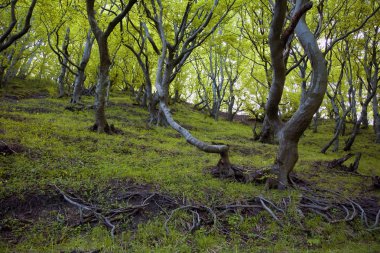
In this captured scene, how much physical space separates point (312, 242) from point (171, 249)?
2.14 m

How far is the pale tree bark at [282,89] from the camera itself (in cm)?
536

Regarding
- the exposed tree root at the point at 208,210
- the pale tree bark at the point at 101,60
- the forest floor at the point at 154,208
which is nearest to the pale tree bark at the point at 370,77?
the forest floor at the point at 154,208

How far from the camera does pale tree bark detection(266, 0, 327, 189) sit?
5365 millimetres

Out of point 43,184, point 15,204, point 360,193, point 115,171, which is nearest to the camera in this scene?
point 15,204

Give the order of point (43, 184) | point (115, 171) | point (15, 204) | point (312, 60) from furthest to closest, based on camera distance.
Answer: point (115, 171)
point (312, 60)
point (43, 184)
point (15, 204)

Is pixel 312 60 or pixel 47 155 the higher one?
pixel 312 60

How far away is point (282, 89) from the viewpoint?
6.02 m

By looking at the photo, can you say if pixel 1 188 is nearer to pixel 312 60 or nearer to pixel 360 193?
pixel 312 60

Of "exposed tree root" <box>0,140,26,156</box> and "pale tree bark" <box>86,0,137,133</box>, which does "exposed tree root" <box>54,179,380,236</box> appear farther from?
"pale tree bark" <box>86,0,137,133</box>

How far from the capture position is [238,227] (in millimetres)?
4363

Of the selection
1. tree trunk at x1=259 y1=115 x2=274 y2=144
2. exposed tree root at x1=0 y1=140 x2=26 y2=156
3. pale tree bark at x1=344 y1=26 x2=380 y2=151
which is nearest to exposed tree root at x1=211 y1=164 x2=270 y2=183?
exposed tree root at x1=0 y1=140 x2=26 y2=156

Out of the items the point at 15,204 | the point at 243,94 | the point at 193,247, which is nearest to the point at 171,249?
the point at 193,247

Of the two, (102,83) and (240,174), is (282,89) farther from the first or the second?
(102,83)

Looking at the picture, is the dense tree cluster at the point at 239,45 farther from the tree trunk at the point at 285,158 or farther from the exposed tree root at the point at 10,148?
the exposed tree root at the point at 10,148
